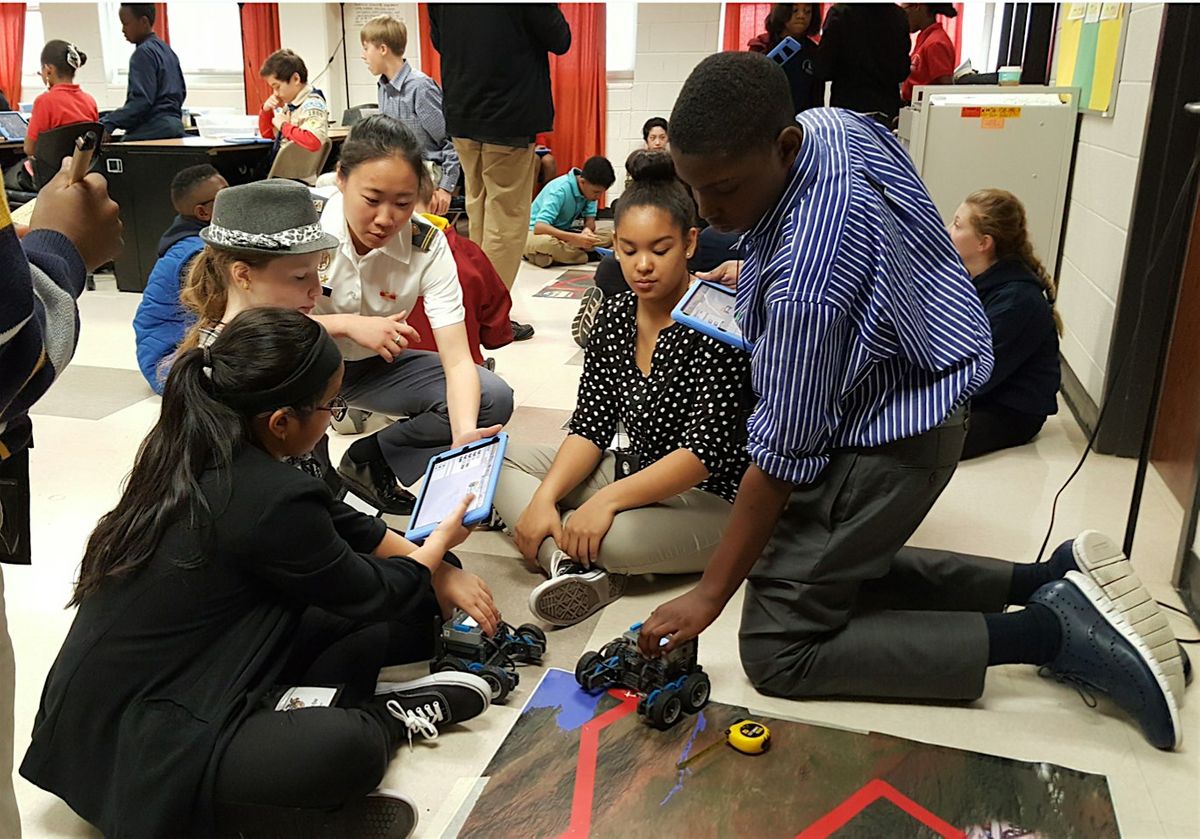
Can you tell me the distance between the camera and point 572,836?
134cm

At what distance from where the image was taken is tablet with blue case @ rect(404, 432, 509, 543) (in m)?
1.66

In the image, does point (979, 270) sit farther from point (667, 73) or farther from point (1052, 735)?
point (667, 73)

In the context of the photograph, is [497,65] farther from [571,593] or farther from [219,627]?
[219,627]

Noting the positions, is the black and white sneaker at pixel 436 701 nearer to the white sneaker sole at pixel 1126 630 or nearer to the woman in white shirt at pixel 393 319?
the woman in white shirt at pixel 393 319

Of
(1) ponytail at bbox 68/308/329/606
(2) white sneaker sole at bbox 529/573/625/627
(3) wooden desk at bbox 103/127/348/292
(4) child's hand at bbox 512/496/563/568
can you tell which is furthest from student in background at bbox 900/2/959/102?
(1) ponytail at bbox 68/308/329/606

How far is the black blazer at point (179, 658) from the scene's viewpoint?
122 cm

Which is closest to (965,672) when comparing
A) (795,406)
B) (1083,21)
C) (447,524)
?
(795,406)

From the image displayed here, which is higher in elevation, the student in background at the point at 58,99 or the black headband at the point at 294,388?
the student in background at the point at 58,99

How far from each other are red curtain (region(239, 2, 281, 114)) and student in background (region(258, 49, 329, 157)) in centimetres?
240

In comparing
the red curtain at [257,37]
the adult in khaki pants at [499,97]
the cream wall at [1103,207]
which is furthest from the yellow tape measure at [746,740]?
the red curtain at [257,37]

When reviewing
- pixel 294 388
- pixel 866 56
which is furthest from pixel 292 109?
pixel 294 388

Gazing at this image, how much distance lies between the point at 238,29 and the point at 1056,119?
6.30 m

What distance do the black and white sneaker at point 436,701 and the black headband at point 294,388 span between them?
0.49 m

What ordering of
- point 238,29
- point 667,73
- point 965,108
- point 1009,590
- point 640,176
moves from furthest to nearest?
point 238,29
point 667,73
point 965,108
point 640,176
point 1009,590
